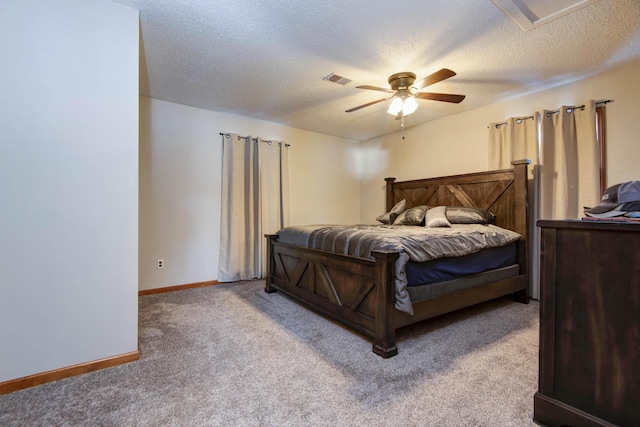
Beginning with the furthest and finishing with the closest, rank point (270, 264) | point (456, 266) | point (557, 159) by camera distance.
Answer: point (270, 264) → point (557, 159) → point (456, 266)

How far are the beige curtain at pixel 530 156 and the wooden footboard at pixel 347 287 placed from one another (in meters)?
2.30

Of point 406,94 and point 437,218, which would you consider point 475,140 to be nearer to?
point 437,218

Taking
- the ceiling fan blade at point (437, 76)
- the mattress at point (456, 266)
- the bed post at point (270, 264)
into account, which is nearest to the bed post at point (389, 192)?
the mattress at point (456, 266)

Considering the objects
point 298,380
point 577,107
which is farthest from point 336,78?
point 298,380

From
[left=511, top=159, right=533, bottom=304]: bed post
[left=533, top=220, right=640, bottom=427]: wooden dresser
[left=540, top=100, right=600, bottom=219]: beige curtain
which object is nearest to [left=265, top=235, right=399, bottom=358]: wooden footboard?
[left=533, top=220, right=640, bottom=427]: wooden dresser

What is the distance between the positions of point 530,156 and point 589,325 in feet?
9.26

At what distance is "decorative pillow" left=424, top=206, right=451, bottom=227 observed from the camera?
135 inches

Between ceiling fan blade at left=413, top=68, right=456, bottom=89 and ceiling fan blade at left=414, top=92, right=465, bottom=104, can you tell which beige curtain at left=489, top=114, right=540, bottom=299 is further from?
ceiling fan blade at left=413, top=68, right=456, bottom=89

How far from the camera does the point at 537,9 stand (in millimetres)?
2018

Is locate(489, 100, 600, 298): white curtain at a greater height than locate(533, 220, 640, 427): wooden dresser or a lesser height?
greater

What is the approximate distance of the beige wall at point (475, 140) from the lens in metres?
2.80

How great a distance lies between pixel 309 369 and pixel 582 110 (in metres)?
3.78

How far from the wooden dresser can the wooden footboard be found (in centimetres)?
89

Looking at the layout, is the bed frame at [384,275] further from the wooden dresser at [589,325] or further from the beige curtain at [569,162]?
the wooden dresser at [589,325]
